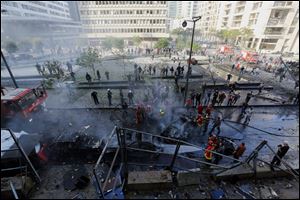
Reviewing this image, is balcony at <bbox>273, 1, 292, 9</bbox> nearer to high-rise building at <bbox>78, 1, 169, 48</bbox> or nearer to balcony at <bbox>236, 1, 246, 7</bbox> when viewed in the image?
balcony at <bbox>236, 1, 246, 7</bbox>

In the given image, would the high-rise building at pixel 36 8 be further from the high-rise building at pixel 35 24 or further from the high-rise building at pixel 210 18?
the high-rise building at pixel 210 18

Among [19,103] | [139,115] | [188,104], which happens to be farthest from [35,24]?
[188,104]

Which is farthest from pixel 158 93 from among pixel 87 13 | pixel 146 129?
pixel 87 13

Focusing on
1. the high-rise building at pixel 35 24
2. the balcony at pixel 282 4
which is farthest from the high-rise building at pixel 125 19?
the balcony at pixel 282 4

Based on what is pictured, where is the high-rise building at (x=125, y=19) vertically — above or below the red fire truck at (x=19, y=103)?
above

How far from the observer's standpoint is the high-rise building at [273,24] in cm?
3769

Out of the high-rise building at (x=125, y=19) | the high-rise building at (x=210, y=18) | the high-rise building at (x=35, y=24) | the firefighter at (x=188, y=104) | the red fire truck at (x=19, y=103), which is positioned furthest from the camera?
the high-rise building at (x=210, y=18)

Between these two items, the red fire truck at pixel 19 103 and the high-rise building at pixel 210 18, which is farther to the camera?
the high-rise building at pixel 210 18

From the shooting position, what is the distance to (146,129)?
378 inches

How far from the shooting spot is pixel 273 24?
39.8 meters

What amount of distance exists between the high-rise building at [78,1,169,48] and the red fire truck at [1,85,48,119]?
4629 centimetres

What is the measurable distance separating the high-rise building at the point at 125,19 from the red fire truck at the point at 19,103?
4629 cm

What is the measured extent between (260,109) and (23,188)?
48.8ft

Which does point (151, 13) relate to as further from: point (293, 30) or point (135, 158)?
point (135, 158)
